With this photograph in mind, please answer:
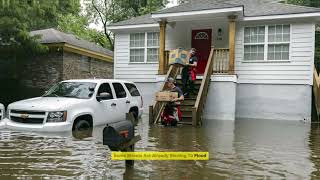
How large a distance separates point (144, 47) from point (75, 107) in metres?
10.1

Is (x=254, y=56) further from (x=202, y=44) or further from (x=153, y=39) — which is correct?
(x=153, y=39)

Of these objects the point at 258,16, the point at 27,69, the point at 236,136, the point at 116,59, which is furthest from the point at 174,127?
the point at 27,69

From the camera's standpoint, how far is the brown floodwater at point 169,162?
5.89 metres

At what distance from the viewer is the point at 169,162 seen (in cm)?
673

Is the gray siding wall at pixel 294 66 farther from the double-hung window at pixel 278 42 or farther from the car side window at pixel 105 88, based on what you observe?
the car side window at pixel 105 88

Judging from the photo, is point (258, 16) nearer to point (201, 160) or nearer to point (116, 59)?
point (116, 59)

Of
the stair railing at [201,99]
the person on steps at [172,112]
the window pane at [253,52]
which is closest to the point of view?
the person on steps at [172,112]

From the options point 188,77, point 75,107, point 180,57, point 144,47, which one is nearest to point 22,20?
point 144,47

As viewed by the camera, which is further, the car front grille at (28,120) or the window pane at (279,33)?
the window pane at (279,33)

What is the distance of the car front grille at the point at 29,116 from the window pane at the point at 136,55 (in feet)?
34.6

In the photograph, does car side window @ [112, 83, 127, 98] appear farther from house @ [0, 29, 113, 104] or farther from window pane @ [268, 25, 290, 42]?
house @ [0, 29, 113, 104]

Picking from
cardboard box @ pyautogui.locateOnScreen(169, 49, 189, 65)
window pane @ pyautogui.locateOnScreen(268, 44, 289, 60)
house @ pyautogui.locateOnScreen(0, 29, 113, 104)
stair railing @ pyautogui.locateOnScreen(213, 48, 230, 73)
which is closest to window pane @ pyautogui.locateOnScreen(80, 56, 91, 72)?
house @ pyautogui.locateOnScreen(0, 29, 113, 104)

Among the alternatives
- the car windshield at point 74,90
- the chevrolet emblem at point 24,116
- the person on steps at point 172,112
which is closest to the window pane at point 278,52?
the person on steps at point 172,112

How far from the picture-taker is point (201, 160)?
22.9ft
